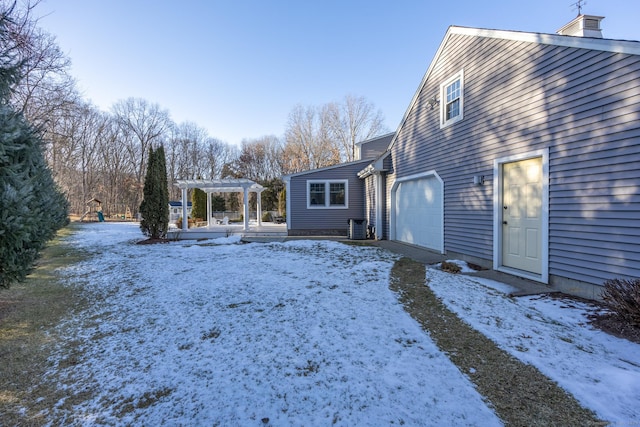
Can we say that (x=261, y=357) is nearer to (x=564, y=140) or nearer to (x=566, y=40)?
(x=564, y=140)

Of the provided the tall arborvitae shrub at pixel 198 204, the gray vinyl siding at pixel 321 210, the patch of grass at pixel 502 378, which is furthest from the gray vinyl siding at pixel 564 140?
the tall arborvitae shrub at pixel 198 204

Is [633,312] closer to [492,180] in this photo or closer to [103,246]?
[492,180]

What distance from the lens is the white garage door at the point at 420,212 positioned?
8016 mm

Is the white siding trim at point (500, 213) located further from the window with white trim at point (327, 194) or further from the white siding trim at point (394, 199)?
the window with white trim at point (327, 194)

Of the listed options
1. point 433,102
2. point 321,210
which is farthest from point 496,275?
point 321,210

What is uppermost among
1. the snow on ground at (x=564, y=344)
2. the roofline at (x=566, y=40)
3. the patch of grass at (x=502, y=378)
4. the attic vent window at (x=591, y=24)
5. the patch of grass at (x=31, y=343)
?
the attic vent window at (x=591, y=24)

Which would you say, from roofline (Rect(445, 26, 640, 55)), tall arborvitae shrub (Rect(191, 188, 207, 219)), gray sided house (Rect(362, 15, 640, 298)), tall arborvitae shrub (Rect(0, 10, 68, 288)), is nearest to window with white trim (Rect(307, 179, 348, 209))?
gray sided house (Rect(362, 15, 640, 298))

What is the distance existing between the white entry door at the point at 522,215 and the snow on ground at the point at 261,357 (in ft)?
8.17

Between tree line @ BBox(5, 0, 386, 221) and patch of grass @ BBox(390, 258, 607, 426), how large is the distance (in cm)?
2448

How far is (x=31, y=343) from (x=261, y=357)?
102 inches

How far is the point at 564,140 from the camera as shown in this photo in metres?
4.42

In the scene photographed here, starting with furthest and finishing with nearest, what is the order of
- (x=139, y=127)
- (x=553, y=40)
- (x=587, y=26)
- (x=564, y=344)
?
(x=139, y=127) → (x=587, y=26) → (x=553, y=40) → (x=564, y=344)

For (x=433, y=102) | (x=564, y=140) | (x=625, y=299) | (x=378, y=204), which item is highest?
(x=433, y=102)

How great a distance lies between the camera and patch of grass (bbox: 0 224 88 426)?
7.24 feet
